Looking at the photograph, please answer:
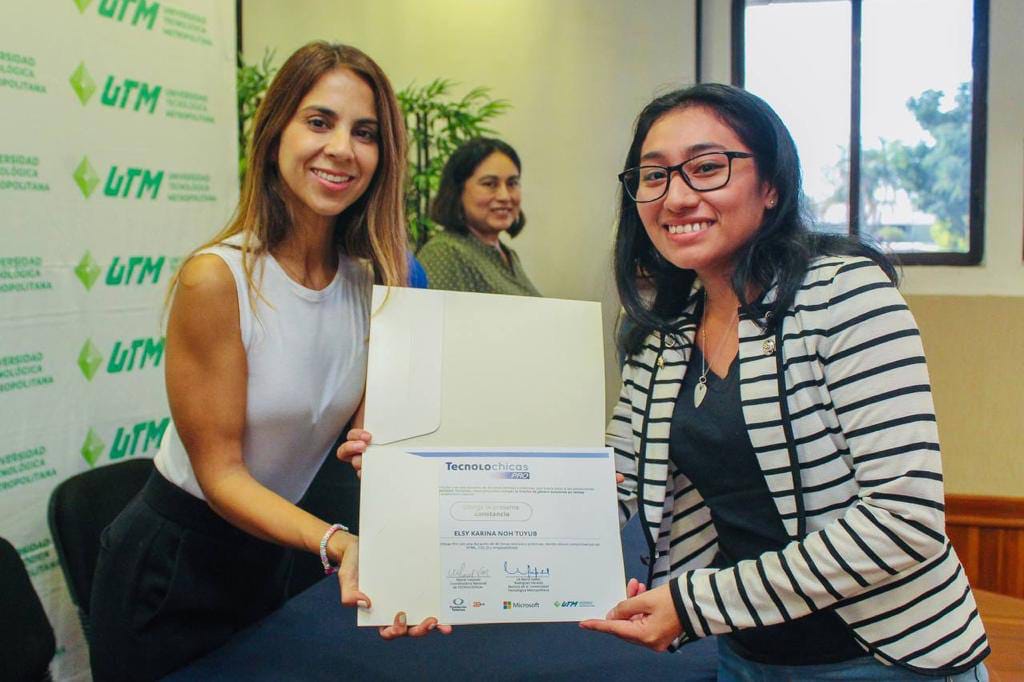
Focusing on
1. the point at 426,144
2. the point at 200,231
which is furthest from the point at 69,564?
the point at 426,144

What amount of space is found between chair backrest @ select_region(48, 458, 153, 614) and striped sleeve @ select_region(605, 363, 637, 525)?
126 centimetres

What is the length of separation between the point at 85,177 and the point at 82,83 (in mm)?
255

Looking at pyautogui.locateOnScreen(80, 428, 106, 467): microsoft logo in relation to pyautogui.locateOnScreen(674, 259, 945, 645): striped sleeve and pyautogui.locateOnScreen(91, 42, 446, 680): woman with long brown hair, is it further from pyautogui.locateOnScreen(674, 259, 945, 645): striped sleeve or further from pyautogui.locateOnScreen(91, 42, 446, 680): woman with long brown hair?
pyautogui.locateOnScreen(674, 259, 945, 645): striped sleeve

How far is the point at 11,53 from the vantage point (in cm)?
214

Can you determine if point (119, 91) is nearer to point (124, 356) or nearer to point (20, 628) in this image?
point (124, 356)

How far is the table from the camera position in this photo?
1446 millimetres

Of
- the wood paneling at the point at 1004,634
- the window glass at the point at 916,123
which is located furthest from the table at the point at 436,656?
the window glass at the point at 916,123

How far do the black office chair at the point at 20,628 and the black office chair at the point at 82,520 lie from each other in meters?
0.14

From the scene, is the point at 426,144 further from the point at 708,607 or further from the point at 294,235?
the point at 708,607

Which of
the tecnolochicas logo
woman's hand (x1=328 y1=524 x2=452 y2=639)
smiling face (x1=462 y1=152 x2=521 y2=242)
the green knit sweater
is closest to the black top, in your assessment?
the tecnolochicas logo

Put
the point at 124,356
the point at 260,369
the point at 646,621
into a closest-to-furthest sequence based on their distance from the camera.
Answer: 1. the point at 646,621
2. the point at 260,369
3. the point at 124,356

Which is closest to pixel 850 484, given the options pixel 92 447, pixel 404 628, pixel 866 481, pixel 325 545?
pixel 866 481

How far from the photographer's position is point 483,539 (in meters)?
1.31

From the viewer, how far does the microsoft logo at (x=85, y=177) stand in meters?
2.33
